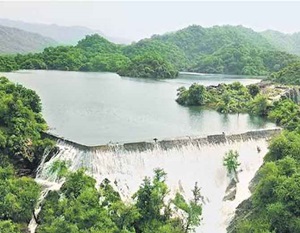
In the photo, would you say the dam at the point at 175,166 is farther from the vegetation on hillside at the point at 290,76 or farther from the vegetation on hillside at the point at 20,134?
the vegetation on hillside at the point at 290,76

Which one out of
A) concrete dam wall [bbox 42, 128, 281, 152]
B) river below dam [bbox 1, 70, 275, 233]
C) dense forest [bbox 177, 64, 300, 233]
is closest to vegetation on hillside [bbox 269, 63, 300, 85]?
river below dam [bbox 1, 70, 275, 233]

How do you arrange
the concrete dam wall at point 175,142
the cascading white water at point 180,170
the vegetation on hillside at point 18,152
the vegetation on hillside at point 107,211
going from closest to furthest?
1. the vegetation on hillside at point 107,211
2. the vegetation on hillside at point 18,152
3. the cascading white water at point 180,170
4. the concrete dam wall at point 175,142

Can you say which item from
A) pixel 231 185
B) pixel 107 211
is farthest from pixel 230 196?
pixel 107 211

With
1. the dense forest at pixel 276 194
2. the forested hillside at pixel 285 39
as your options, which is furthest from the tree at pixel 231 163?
the forested hillside at pixel 285 39

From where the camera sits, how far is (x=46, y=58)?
6206 centimetres

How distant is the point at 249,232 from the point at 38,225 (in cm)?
742

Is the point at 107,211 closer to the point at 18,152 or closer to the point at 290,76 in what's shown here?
the point at 18,152

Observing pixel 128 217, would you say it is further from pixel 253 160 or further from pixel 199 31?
pixel 199 31

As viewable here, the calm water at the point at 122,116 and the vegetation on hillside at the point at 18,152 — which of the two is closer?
the vegetation on hillside at the point at 18,152

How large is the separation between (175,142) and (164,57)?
190 feet

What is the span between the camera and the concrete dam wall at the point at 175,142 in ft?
64.9

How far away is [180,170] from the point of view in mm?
20094

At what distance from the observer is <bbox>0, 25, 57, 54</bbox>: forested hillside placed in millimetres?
141587

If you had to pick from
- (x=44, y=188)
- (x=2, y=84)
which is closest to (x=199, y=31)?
(x=2, y=84)
